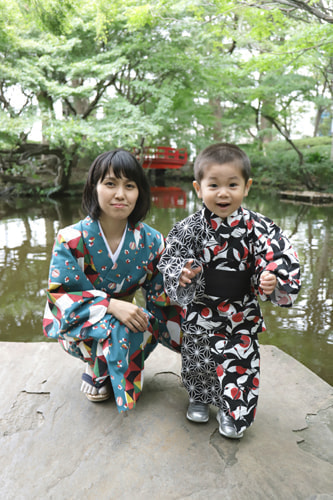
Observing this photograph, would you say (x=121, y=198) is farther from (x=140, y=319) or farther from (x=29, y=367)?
(x=29, y=367)

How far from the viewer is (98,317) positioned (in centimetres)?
169

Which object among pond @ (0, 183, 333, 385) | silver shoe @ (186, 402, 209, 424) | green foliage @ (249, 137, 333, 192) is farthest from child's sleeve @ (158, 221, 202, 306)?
green foliage @ (249, 137, 333, 192)

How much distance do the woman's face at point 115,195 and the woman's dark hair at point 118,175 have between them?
2 centimetres

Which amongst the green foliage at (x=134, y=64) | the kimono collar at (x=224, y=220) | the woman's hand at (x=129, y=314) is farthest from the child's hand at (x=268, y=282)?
the green foliage at (x=134, y=64)

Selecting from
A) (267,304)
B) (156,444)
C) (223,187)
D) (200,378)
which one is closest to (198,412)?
(200,378)

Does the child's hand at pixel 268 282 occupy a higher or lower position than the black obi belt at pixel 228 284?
higher

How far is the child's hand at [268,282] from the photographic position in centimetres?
148

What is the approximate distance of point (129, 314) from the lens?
169cm

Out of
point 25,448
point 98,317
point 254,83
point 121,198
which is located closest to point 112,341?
point 98,317

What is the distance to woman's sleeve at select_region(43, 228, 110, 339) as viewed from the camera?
168 centimetres

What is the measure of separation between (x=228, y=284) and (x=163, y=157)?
Answer: 48.3ft

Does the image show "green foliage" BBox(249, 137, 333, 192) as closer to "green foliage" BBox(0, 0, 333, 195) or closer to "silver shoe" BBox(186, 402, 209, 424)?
"green foliage" BBox(0, 0, 333, 195)

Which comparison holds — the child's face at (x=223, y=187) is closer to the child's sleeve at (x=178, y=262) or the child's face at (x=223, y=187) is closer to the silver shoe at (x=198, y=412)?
the child's sleeve at (x=178, y=262)

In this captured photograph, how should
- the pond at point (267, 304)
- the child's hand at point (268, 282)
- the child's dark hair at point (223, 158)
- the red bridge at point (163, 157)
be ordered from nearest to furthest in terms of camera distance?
the child's hand at point (268, 282)
the child's dark hair at point (223, 158)
the pond at point (267, 304)
the red bridge at point (163, 157)
